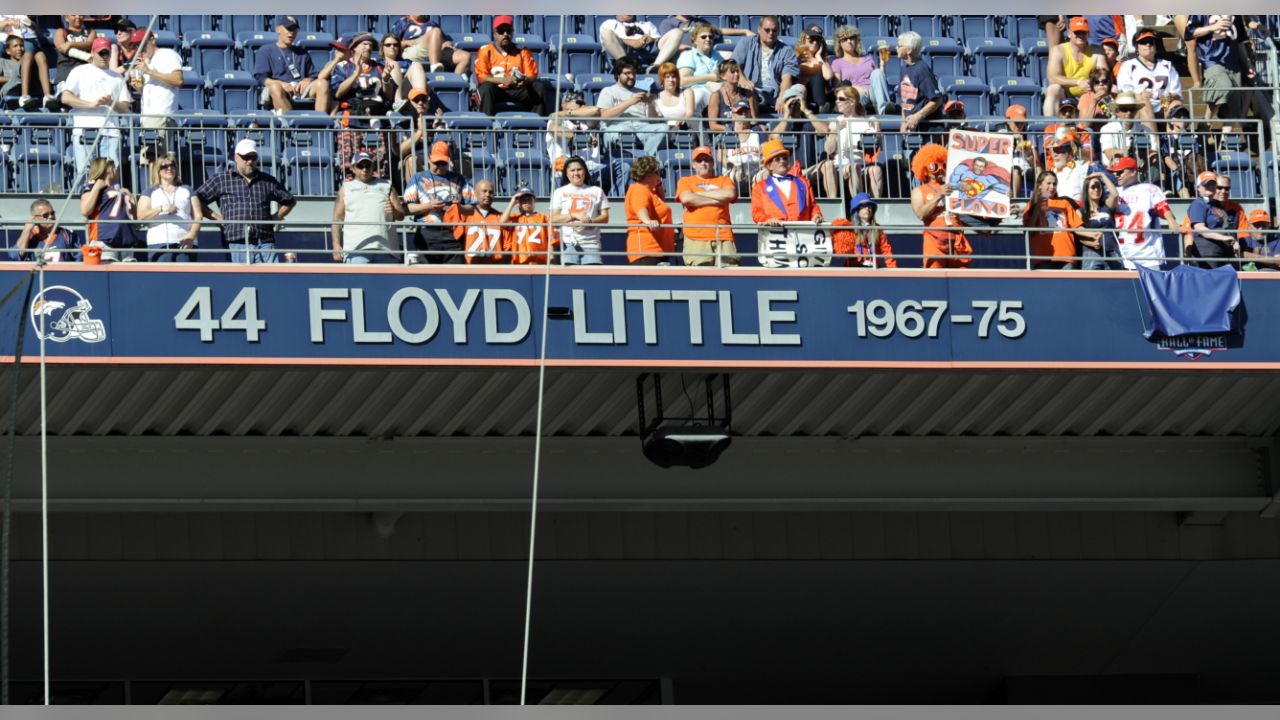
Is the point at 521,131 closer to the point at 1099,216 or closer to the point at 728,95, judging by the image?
the point at 728,95

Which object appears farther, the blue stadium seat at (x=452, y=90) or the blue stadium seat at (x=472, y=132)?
the blue stadium seat at (x=452, y=90)

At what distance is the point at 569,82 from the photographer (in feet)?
63.0

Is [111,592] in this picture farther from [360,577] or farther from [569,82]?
[569,82]

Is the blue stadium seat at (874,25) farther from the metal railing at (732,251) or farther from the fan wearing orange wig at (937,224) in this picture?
the fan wearing orange wig at (937,224)

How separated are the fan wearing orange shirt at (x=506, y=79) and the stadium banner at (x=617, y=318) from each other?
13.0 feet

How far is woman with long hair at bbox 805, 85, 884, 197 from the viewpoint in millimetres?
17219

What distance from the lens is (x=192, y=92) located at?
19.5m

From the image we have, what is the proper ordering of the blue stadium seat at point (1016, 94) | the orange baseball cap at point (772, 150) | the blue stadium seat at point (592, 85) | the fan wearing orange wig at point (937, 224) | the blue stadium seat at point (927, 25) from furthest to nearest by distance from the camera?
1. the blue stadium seat at point (927, 25)
2. the blue stadium seat at point (1016, 94)
3. the blue stadium seat at point (592, 85)
4. the fan wearing orange wig at point (937, 224)
5. the orange baseball cap at point (772, 150)

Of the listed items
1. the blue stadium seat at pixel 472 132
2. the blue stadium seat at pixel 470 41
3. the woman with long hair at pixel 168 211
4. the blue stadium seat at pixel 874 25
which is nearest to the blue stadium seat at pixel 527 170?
the blue stadium seat at pixel 472 132

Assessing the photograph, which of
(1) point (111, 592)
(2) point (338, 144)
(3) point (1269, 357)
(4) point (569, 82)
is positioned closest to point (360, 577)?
(1) point (111, 592)

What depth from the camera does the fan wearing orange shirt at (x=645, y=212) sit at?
15.2 m

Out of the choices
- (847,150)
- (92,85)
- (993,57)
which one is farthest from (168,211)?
(993,57)

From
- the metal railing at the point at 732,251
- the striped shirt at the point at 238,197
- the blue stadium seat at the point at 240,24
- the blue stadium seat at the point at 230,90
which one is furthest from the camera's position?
the blue stadium seat at the point at 240,24

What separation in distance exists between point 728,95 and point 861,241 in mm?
2265
